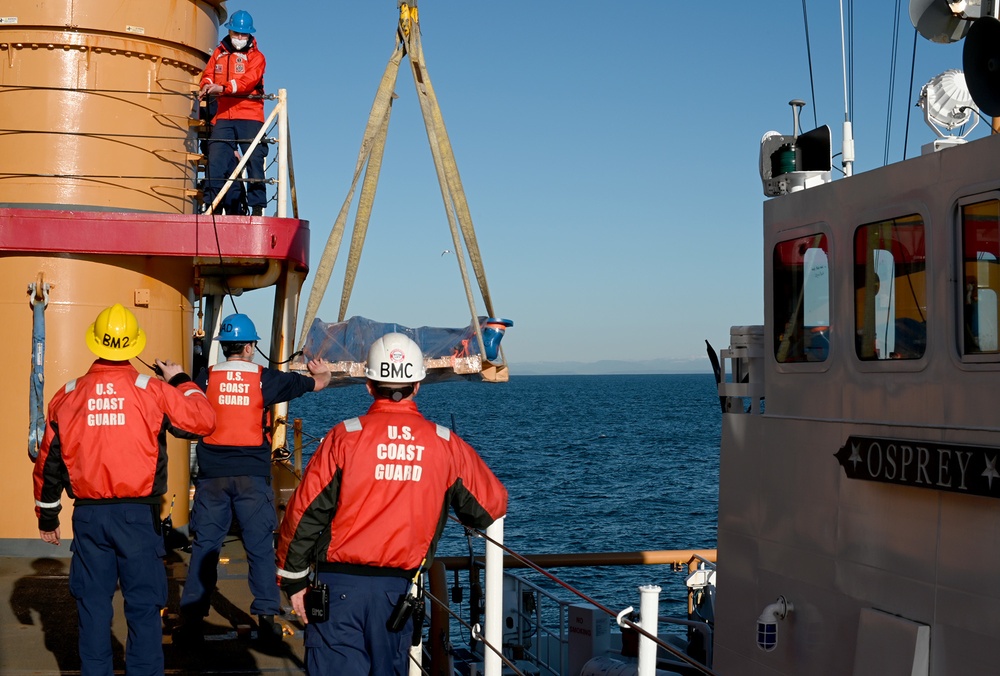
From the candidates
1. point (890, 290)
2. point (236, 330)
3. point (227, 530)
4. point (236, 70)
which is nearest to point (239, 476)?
point (227, 530)

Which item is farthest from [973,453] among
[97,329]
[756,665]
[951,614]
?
[97,329]

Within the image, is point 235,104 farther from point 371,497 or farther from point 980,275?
point 980,275

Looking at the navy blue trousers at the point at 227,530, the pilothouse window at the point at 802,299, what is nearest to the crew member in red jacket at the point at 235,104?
the navy blue trousers at the point at 227,530

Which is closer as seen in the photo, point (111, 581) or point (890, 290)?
point (111, 581)

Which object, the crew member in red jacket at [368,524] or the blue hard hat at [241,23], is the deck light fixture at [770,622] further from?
the blue hard hat at [241,23]

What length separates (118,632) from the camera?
7637 mm

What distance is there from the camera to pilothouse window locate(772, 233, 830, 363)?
6.93 metres

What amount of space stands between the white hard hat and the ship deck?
9.22ft

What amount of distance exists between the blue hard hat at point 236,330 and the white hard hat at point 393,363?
3000 mm

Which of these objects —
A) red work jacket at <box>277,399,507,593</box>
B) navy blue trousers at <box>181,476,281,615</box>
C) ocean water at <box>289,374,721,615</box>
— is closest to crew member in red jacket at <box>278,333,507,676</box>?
red work jacket at <box>277,399,507,593</box>

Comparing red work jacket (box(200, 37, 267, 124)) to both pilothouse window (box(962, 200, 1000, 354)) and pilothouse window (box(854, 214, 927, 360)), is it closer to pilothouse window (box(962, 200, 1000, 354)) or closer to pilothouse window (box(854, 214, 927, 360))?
pilothouse window (box(854, 214, 927, 360))

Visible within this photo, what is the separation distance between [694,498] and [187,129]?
38.7 m

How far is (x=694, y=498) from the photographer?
4681 cm

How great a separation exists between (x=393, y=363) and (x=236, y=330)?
10.2 feet
